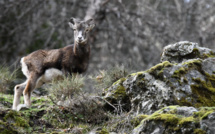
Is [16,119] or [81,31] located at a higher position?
[81,31]

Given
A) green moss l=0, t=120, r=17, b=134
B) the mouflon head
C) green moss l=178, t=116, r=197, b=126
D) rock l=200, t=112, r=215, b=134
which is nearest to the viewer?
rock l=200, t=112, r=215, b=134

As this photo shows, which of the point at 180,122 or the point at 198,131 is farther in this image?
the point at 180,122

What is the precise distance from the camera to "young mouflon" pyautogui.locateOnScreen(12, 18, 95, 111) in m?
8.63

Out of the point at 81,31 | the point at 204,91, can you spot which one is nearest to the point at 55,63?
the point at 81,31

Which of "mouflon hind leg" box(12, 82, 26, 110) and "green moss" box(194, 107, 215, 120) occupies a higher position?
"mouflon hind leg" box(12, 82, 26, 110)

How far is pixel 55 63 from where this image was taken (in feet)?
29.4

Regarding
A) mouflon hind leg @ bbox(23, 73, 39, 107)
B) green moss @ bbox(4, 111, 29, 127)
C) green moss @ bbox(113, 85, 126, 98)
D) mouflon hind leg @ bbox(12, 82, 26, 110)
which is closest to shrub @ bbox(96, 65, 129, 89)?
green moss @ bbox(113, 85, 126, 98)

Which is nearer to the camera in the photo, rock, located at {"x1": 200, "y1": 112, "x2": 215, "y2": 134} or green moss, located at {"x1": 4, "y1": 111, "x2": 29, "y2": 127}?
rock, located at {"x1": 200, "y1": 112, "x2": 215, "y2": 134}

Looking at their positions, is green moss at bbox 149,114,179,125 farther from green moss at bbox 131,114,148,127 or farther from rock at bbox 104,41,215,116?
rock at bbox 104,41,215,116

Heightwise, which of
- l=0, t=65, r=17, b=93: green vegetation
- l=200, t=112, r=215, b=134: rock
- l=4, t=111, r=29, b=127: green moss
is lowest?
l=200, t=112, r=215, b=134: rock

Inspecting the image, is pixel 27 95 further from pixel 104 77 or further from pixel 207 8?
pixel 207 8

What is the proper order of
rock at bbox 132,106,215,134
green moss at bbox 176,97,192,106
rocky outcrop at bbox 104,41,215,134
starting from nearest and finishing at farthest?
rock at bbox 132,106,215,134
green moss at bbox 176,97,192,106
rocky outcrop at bbox 104,41,215,134

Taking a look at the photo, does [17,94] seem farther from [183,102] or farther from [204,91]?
[204,91]

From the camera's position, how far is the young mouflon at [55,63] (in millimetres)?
8633
